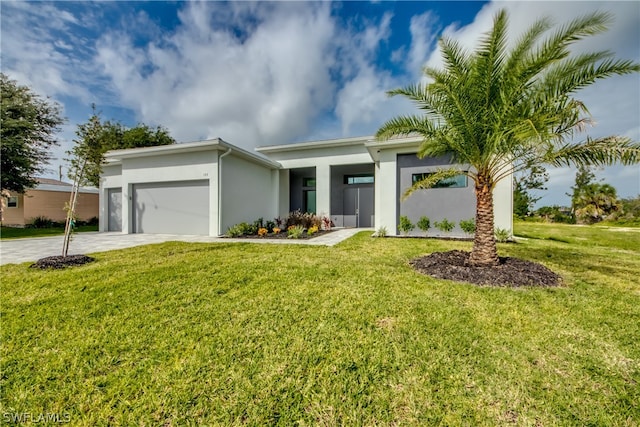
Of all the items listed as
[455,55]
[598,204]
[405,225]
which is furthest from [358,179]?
[598,204]

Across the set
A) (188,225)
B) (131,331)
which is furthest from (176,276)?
(188,225)

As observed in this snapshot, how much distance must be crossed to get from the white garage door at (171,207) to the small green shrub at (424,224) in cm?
955

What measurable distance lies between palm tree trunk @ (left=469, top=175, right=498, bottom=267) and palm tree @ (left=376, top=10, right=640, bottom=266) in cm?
2

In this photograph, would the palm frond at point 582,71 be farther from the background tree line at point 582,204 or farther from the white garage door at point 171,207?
the background tree line at point 582,204

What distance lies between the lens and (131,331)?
3076mm

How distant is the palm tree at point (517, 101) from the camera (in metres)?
4.61

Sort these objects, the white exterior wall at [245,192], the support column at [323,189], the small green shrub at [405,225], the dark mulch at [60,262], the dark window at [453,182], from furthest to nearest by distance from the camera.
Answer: the support column at [323,189]
the white exterior wall at [245,192]
the small green shrub at [405,225]
the dark window at [453,182]
the dark mulch at [60,262]

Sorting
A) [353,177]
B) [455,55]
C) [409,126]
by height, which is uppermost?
[455,55]

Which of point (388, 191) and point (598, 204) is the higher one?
point (598, 204)

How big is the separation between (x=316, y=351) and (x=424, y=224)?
944 centimetres

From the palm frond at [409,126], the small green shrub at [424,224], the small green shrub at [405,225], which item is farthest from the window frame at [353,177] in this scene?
the palm frond at [409,126]

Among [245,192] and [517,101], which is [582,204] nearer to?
[517,101]

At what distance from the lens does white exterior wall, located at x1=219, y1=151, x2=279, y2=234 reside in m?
11.7

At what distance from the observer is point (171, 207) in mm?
12430
